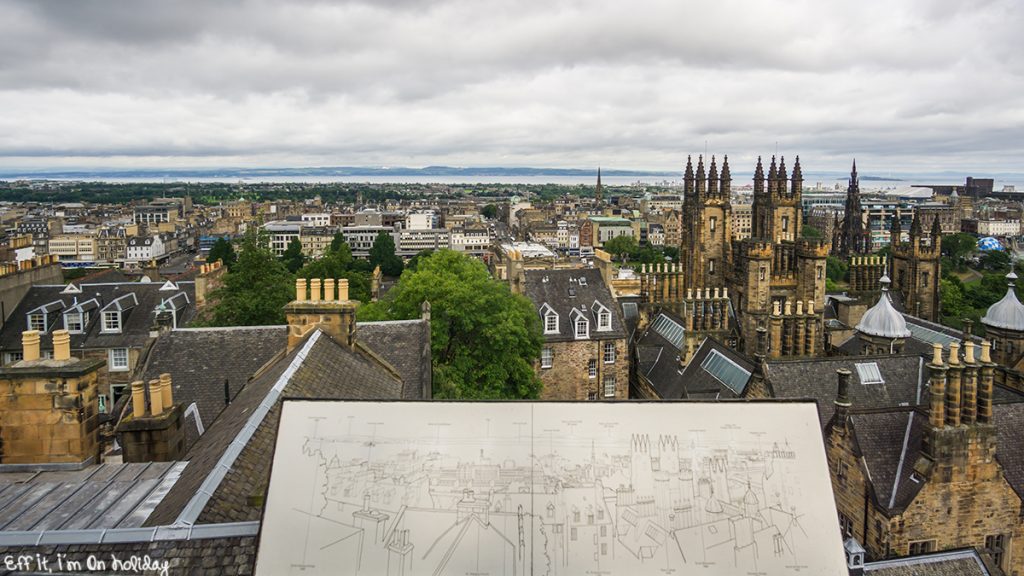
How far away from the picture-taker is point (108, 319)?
41.6m

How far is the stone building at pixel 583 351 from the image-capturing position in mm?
39156

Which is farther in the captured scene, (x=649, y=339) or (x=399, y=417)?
(x=649, y=339)

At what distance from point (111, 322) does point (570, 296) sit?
2808cm

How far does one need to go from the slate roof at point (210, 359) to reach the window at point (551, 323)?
65.4 ft

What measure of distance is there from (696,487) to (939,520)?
13.3 meters

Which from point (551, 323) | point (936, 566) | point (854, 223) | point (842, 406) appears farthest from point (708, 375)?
point (854, 223)

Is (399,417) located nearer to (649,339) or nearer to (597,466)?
(597,466)

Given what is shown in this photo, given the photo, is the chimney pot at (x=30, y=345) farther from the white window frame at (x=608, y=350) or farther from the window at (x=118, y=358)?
the window at (x=118, y=358)

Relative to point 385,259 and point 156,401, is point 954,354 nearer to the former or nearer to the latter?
point 156,401

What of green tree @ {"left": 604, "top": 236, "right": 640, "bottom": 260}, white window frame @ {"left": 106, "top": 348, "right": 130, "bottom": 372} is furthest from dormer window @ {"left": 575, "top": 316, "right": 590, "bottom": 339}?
green tree @ {"left": 604, "top": 236, "right": 640, "bottom": 260}

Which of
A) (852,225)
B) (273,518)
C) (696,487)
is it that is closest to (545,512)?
(696,487)

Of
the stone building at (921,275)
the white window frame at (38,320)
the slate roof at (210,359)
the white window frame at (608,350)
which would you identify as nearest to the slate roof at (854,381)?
the white window frame at (608,350)

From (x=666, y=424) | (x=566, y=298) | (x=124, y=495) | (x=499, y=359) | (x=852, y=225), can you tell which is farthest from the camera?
(x=852, y=225)

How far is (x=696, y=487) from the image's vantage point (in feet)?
24.4
